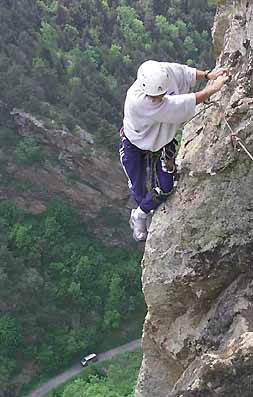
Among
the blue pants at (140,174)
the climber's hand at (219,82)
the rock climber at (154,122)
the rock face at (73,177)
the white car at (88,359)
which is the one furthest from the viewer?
the rock face at (73,177)

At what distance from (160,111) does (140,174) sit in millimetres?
1337

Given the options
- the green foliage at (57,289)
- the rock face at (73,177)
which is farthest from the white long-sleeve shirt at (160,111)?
the rock face at (73,177)

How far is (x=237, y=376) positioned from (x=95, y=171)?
1221 inches

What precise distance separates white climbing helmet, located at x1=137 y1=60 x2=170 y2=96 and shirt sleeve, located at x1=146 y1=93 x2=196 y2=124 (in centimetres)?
17

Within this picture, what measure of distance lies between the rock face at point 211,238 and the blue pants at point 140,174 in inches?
6.1

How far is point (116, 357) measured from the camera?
1225 inches

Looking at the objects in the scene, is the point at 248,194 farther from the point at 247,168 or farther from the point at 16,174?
the point at 16,174

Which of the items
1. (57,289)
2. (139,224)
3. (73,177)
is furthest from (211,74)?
(73,177)

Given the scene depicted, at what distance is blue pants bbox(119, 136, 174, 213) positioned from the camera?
23.0 ft

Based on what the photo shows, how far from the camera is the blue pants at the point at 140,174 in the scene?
23.0ft

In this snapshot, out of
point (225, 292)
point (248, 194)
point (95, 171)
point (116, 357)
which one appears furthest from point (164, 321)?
point (95, 171)

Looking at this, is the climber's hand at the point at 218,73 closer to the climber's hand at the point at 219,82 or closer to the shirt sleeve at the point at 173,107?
the climber's hand at the point at 219,82

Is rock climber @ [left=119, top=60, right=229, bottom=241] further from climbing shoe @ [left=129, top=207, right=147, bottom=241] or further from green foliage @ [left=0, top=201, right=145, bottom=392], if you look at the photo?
green foliage @ [left=0, top=201, right=145, bottom=392]

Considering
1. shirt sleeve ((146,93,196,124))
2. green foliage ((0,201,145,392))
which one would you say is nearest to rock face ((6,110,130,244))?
green foliage ((0,201,145,392))
